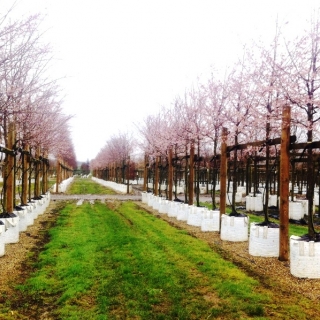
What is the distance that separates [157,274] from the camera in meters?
6.25

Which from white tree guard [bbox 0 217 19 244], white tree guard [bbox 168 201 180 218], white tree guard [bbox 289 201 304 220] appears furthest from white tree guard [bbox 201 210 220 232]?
white tree guard [bbox 289 201 304 220]

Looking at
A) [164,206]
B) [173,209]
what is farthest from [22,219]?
[164,206]

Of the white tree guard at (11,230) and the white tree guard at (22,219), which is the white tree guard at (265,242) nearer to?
the white tree guard at (11,230)

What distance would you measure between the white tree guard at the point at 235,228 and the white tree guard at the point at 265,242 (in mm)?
1545

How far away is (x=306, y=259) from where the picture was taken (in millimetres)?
6082

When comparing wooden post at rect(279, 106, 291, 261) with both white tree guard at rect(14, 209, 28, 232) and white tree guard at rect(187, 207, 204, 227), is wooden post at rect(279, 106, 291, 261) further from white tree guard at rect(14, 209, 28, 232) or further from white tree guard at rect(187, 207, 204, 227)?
white tree guard at rect(14, 209, 28, 232)

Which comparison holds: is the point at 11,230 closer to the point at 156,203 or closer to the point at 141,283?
the point at 141,283

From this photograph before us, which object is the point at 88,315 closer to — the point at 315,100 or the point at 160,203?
the point at 315,100

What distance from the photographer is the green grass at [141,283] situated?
473 cm

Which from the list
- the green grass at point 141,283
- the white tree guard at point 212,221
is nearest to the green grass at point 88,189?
the white tree guard at point 212,221

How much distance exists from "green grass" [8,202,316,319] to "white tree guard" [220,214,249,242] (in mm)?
858

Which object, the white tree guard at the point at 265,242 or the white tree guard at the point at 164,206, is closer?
the white tree guard at the point at 265,242

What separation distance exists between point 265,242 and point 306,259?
1575 millimetres

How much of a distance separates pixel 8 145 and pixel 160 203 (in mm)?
8436
